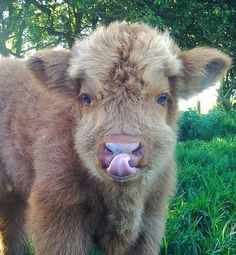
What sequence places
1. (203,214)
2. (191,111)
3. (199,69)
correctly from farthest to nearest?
(191,111)
(203,214)
(199,69)

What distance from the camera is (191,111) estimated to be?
38.3ft

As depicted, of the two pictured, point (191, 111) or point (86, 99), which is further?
point (191, 111)

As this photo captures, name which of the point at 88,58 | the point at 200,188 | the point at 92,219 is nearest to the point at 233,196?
the point at 200,188

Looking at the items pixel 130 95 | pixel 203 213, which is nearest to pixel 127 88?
pixel 130 95

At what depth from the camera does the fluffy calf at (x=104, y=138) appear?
2938 mm

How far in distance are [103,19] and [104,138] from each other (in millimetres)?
9834

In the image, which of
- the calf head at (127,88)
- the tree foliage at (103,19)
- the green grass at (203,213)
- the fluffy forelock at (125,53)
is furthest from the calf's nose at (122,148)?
the tree foliage at (103,19)

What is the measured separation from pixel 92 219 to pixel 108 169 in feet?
2.11

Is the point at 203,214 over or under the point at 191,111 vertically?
over

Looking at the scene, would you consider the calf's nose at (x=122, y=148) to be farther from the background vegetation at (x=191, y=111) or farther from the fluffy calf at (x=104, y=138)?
the background vegetation at (x=191, y=111)

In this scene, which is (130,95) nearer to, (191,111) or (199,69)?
(199,69)

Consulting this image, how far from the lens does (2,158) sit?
3816 mm

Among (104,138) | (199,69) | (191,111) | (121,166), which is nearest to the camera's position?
(121,166)

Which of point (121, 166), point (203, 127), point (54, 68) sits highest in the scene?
point (54, 68)
